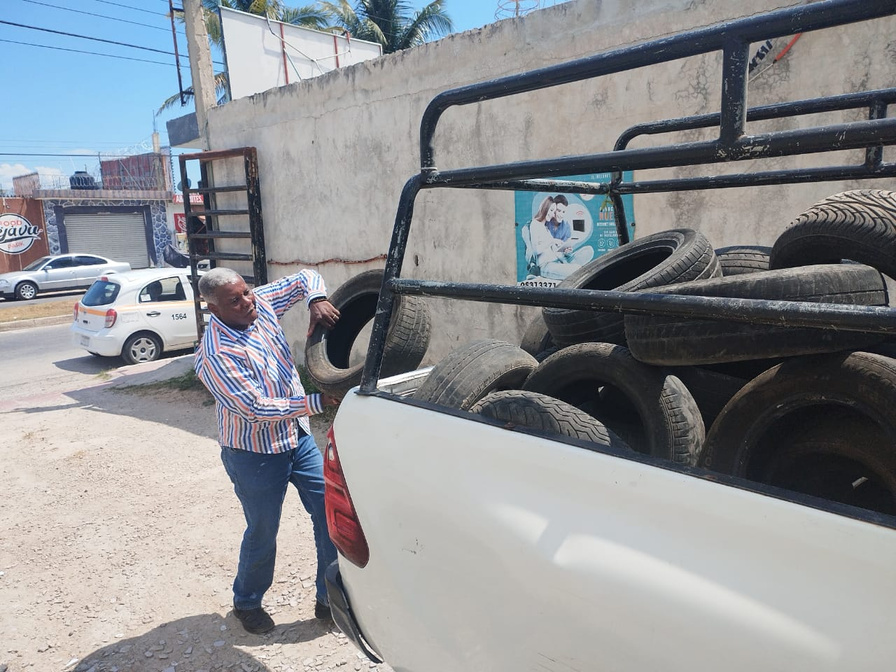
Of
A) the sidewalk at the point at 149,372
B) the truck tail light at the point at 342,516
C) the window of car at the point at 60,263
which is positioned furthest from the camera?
the window of car at the point at 60,263

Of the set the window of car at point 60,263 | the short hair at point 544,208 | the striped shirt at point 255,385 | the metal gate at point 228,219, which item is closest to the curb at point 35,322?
the window of car at point 60,263

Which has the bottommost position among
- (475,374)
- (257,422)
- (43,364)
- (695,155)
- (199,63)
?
(43,364)

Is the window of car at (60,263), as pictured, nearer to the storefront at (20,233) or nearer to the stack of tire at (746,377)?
the storefront at (20,233)

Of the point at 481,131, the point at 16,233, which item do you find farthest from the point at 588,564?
the point at 16,233

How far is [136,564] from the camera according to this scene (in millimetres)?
3900

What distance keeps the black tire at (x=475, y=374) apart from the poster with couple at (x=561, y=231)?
2.65m

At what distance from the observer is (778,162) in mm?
4020

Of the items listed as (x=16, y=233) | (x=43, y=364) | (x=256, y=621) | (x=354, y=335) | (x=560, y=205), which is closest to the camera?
(x=256, y=621)

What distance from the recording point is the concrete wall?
4125 millimetres

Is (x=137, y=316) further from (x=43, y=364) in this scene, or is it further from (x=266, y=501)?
(x=266, y=501)

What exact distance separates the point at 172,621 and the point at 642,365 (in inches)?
108

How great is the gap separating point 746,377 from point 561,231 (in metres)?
3.01

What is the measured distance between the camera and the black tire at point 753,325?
1.70m

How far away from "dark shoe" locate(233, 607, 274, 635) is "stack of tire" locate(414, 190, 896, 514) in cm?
159
